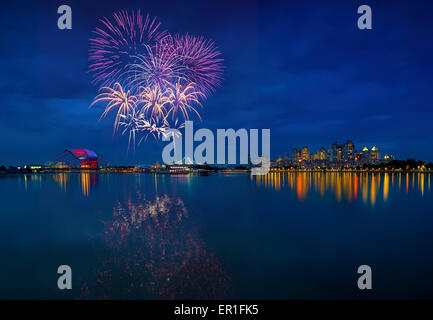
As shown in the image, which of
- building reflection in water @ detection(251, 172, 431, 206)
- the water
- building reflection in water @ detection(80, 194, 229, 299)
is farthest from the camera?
building reflection in water @ detection(251, 172, 431, 206)

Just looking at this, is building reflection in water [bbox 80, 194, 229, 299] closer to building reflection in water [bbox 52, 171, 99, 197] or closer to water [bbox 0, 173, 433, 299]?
water [bbox 0, 173, 433, 299]

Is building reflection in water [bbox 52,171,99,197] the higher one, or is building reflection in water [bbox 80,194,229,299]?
building reflection in water [bbox 80,194,229,299]

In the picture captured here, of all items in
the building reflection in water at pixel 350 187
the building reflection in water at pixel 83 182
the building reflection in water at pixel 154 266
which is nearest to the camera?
the building reflection in water at pixel 154 266

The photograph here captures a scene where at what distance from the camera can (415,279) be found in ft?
29.0

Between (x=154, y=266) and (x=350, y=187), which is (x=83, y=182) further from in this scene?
(x=154, y=266)

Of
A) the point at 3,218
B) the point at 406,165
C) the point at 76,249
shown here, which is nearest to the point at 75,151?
the point at 3,218

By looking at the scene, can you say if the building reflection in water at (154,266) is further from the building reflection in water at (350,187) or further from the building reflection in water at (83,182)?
the building reflection in water at (83,182)

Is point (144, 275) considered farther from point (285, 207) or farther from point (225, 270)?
point (285, 207)

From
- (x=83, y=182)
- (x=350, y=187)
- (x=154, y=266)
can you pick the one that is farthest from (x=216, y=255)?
(x=83, y=182)

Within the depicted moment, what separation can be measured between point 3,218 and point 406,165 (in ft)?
758

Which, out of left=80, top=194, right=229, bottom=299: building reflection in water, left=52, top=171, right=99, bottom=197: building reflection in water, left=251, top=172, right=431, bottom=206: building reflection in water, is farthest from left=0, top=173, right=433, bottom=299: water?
left=52, top=171, right=99, bottom=197: building reflection in water

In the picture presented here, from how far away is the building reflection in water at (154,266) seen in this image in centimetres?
771

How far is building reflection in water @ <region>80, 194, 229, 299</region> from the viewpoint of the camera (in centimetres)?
771

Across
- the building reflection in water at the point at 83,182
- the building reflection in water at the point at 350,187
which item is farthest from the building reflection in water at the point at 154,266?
the building reflection in water at the point at 83,182
